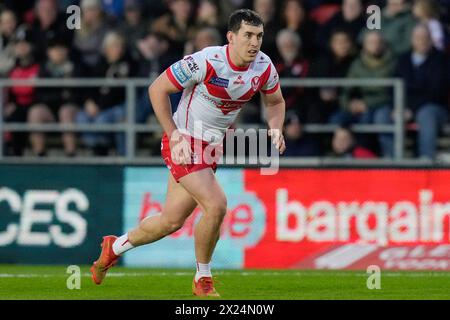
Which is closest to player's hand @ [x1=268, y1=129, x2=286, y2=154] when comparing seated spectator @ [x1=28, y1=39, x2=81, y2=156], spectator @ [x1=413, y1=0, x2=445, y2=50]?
spectator @ [x1=413, y1=0, x2=445, y2=50]

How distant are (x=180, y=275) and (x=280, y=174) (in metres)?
2.31

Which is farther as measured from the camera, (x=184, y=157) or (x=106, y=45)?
(x=106, y=45)

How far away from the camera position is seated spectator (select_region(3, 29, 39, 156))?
1836 centimetres

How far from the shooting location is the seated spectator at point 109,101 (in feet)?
59.3

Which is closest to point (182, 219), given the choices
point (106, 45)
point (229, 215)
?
point (229, 215)

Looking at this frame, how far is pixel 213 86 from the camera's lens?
1164 centimetres

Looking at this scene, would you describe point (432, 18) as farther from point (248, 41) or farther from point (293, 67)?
point (248, 41)

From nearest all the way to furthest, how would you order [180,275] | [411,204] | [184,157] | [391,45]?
[184,157] → [180,275] → [411,204] → [391,45]

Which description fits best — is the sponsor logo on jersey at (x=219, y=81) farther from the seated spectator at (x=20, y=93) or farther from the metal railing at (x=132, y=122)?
the seated spectator at (x=20, y=93)

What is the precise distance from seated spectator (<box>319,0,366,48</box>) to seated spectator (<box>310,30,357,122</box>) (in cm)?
12

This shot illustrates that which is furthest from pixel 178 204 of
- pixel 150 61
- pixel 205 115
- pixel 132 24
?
pixel 132 24

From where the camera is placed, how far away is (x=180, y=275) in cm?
1438

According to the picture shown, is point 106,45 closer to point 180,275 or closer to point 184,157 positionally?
point 180,275

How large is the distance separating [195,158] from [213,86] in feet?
2.13
